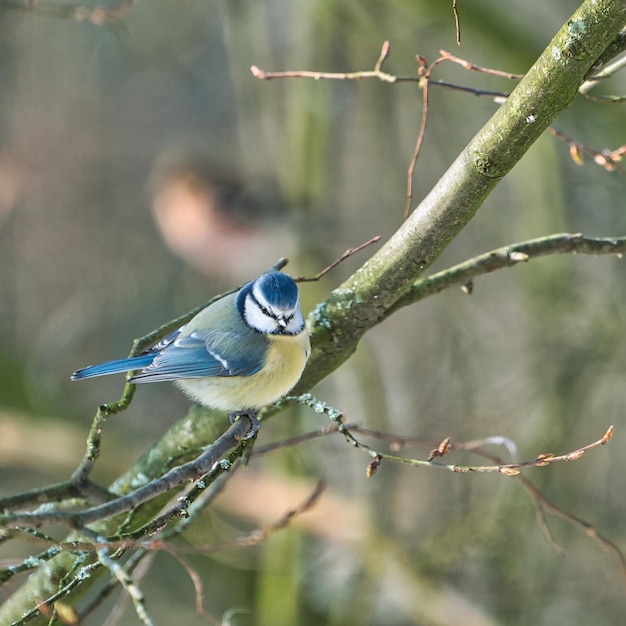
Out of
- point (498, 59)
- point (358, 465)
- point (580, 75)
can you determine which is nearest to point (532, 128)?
point (580, 75)

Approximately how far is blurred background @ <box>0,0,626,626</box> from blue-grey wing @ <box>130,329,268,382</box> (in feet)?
3.96

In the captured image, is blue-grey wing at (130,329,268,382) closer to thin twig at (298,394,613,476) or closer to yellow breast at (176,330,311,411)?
yellow breast at (176,330,311,411)

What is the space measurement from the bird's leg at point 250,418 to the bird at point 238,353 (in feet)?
0.07

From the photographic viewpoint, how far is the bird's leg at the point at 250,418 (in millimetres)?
2019

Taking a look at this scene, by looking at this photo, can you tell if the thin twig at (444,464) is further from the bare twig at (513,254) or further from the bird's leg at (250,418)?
the bare twig at (513,254)

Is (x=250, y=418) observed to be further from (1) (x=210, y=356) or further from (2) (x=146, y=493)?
(1) (x=210, y=356)

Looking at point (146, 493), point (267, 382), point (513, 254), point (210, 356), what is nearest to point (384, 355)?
point (210, 356)

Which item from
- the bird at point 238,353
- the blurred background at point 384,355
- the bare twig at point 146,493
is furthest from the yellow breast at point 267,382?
the blurred background at point 384,355

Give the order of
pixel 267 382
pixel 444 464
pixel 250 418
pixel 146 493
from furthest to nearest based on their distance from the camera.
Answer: pixel 267 382 → pixel 250 418 → pixel 444 464 → pixel 146 493

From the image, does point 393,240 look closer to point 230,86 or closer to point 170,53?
point 170,53

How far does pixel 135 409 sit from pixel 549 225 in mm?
3580

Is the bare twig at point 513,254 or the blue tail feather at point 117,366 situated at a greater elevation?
the bare twig at point 513,254

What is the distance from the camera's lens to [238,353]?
8.71ft

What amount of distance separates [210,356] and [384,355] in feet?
10.9
